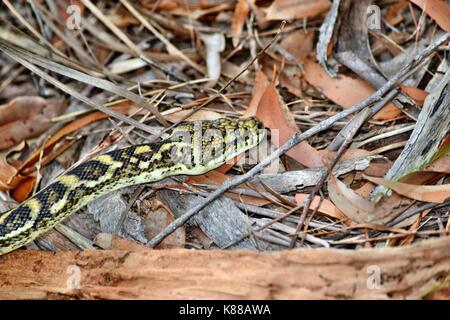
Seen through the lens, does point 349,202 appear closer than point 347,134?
Yes

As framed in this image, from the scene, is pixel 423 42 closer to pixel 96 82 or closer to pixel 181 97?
pixel 181 97

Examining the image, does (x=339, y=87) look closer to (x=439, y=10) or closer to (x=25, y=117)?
(x=439, y=10)

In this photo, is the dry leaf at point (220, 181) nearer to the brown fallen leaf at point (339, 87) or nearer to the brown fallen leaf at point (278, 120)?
the brown fallen leaf at point (278, 120)

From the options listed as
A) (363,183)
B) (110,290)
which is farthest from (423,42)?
(110,290)

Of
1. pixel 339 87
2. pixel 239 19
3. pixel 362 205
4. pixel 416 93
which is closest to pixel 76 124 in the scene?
pixel 239 19

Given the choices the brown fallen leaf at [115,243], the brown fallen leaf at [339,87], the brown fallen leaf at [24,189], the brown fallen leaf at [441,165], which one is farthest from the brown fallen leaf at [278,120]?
the brown fallen leaf at [24,189]
